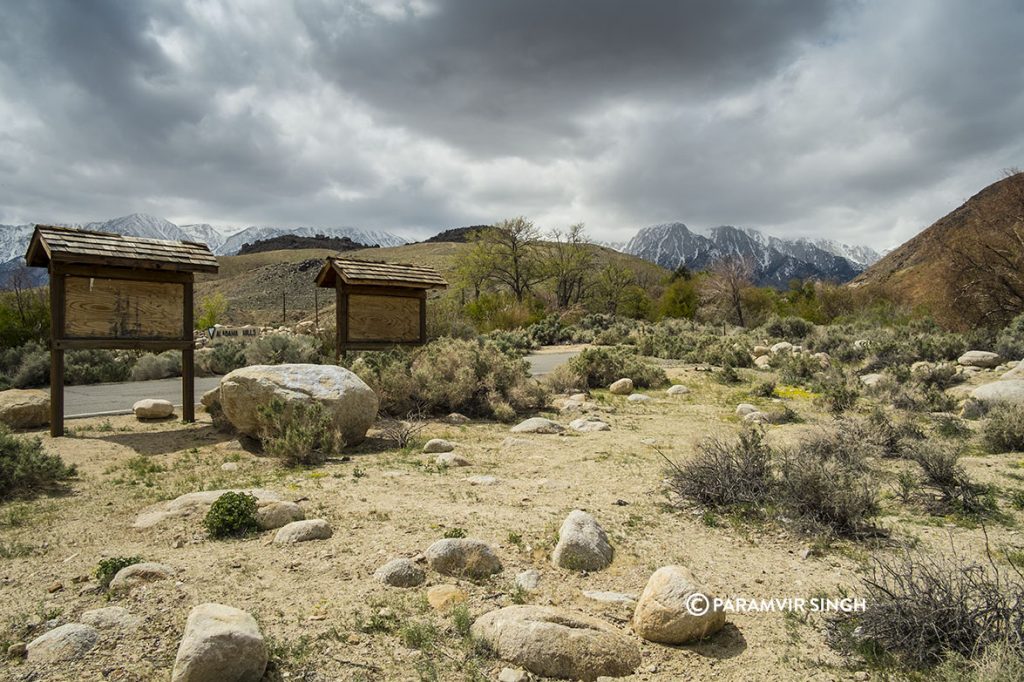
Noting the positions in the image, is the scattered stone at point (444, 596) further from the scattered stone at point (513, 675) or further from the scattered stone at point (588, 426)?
the scattered stone at point (588, 426)

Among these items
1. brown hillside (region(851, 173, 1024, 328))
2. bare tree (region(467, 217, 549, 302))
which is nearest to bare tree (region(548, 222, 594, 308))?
bare tree (region(467, 217, 549, 302))

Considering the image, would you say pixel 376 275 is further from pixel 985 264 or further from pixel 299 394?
pixel 985 264

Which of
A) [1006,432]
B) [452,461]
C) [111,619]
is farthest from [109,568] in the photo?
[1006,432]

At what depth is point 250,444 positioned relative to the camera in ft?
27.8

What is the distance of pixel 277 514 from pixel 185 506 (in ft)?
3.30

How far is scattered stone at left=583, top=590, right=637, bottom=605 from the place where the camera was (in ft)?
12.6

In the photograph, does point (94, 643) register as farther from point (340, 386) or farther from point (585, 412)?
point (585, 412)

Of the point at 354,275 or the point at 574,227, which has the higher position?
the point at 574,227

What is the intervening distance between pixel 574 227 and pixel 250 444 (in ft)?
141

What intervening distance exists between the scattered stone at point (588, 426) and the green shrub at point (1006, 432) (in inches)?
195

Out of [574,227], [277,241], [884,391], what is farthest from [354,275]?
[277,241]

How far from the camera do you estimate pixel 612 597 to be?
3885 mm

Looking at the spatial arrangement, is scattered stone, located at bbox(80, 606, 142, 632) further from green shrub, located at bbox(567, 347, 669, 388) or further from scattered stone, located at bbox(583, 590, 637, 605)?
green shrub, located at bbox(567, 347, 669, 388)

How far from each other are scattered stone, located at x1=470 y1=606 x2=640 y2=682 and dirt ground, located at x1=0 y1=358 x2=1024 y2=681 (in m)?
0.13
